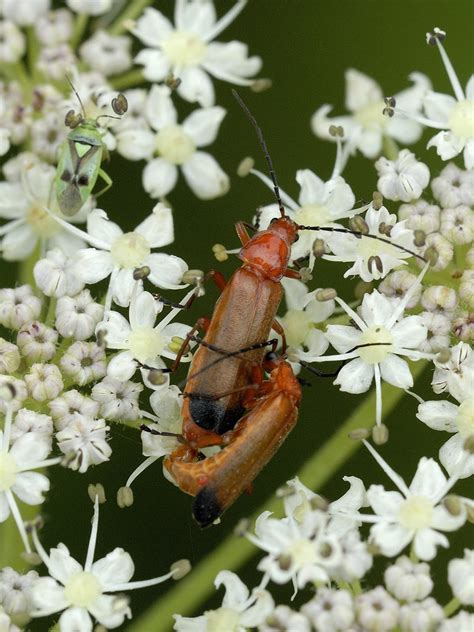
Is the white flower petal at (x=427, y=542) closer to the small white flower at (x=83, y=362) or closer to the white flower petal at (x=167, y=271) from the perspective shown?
the small white flower at (x=83, y=362)

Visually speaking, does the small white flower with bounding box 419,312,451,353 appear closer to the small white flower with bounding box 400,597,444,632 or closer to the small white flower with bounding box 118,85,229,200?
the small white flower with bounding box 400,597,444,632

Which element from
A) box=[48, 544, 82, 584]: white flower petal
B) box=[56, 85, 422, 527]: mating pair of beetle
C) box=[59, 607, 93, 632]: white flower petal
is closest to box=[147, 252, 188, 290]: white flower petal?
box=[56, 85, 422, 527]: mating pair of beetle

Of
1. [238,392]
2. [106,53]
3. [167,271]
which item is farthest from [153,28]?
[238,392]

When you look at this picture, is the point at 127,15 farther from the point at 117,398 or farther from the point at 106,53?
the point at 117,398

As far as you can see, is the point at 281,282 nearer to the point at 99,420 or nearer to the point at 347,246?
the point at 347,246

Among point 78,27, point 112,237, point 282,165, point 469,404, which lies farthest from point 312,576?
point 78,27

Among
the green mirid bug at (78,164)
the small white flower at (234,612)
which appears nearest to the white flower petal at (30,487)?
the small white flower at (234,612)
